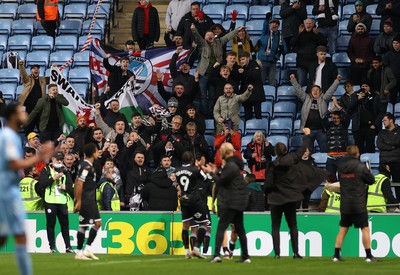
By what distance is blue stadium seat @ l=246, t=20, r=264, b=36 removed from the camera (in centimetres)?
2911

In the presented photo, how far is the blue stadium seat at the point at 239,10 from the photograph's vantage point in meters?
29.7

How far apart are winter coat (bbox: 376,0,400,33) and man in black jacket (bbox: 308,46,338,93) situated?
5.73ft

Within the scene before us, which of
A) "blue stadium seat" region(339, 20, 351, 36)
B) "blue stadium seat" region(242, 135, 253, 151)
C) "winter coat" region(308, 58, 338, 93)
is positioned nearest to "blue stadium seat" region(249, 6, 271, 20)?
"blue stadium seat" region(339, 20, 351, 36)

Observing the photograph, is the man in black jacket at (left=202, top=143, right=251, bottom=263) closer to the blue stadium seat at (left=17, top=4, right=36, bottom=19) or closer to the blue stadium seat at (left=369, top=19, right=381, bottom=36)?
the blue stadium seat at (left=369, top=19, right=381, bottom=36)

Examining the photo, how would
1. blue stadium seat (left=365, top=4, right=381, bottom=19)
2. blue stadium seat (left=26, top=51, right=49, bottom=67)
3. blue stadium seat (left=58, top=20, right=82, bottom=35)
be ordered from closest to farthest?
blue stadium seat (left=365, top=4, right=381, bottom=19) → blue stadium seat (left=26, top=51, right=49, bottom=67) → blue stadium seat (left=58, top=20, right=82, bottom=35)

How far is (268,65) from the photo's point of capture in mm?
27609

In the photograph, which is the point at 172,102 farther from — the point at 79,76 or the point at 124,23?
the point at 124,23

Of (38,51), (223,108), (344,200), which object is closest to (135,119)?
(223,108)

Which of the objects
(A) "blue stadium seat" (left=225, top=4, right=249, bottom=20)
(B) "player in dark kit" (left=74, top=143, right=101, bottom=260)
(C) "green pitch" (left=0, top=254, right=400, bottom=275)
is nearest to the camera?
(C) "green pitch" (left=0, top=254, right=400, bottom=275)

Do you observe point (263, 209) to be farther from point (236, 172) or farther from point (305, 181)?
point (236, 172)

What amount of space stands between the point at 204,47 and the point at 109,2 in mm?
4894

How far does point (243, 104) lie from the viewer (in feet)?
87.8

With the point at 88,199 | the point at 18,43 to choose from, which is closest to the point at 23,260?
the point at 88,199

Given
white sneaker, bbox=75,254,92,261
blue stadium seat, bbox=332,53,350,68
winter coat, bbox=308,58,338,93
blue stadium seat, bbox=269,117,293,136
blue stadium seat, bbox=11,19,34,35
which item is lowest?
white sneaker, bbox=75,254,92,261
